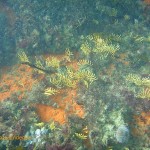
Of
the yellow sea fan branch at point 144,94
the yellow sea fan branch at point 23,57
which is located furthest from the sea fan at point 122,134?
the yellow sea fan branch at point 23,57

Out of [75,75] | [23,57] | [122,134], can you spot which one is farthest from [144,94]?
[23,57]

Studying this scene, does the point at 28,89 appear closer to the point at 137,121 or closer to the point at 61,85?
the point at 61,85

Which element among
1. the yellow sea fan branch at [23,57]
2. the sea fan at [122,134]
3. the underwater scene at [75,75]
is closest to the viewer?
the sea fan at [122,134]

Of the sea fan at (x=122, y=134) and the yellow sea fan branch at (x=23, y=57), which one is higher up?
the yellow sea fan branch at (x=23, y=57)

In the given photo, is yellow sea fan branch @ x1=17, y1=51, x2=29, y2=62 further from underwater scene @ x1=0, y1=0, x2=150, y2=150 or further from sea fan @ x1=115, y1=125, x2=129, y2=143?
sea fan @ x1=115, y1=125, x2=129, y2=143

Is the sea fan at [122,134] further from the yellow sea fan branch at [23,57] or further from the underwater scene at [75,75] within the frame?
the yellow sea fan branch at [23,57]

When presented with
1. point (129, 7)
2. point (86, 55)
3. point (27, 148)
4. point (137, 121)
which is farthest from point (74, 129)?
point (129, 7)
